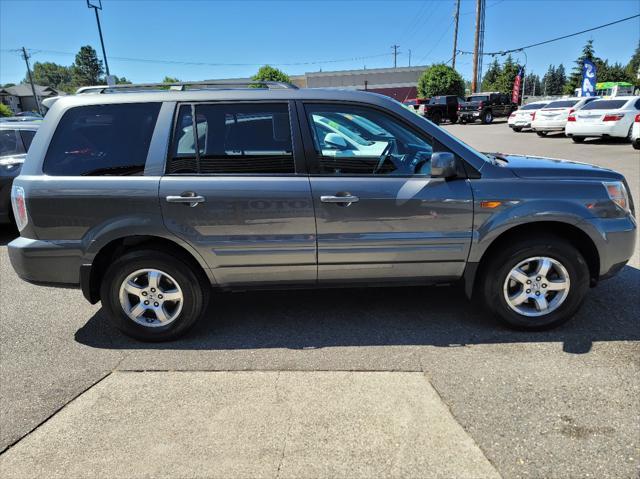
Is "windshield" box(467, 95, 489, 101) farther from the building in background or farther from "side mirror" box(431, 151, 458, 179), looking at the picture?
the building in background

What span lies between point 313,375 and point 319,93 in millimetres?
2061

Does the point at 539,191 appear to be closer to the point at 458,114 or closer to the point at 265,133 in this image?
the point at 265,133

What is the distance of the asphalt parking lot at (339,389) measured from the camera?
2359 millimetres

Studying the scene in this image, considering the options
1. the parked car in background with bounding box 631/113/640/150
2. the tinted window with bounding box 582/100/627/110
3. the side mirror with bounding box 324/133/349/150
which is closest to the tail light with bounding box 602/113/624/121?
the tinted window with bounding box 582/100/627/110

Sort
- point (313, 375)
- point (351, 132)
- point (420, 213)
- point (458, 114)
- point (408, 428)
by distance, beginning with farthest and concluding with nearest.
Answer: point (458, 114), point (351, 132), point (420, 213), point (313, 375), point (408, 428)

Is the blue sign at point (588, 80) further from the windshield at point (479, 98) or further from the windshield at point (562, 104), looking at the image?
the windshield at point (562, 104)

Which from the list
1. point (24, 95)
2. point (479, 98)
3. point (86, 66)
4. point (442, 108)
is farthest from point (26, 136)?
point (86, 66)

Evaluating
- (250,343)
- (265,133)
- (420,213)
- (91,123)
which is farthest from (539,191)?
(91,123)

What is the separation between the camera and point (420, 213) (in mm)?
3418

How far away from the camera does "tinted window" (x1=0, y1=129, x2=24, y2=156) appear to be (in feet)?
23.6

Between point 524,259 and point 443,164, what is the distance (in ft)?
3.16

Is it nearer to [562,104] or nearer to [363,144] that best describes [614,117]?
[562,104]

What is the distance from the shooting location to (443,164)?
10.7ft

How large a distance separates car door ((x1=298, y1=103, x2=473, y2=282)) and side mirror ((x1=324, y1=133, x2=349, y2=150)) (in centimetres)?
6
